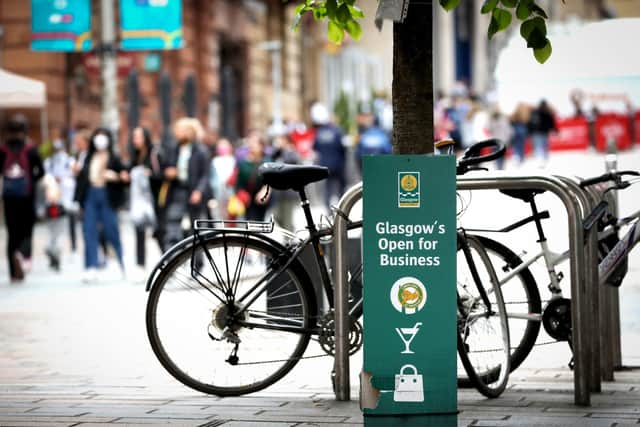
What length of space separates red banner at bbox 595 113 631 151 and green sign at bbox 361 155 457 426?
65.5ft

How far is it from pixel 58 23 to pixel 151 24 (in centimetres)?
187

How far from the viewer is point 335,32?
25.1ft

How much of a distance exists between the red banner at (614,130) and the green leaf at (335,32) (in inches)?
704

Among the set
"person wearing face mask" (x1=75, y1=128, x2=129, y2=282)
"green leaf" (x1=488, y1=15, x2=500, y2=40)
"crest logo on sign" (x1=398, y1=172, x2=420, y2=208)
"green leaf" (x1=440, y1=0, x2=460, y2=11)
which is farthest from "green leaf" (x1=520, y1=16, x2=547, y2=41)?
"person wearing face mask" (x1=75, y1=128, x2=129, y2=282)

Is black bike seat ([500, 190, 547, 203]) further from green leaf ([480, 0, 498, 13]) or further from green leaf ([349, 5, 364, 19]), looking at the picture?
green leaf ([349, 5, 364, 19])

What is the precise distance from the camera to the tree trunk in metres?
6.51

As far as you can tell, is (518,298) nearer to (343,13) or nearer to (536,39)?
(536,39)

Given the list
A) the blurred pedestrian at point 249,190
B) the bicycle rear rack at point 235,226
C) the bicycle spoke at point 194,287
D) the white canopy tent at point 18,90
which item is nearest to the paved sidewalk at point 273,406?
the bicycle spoke at point 194,287

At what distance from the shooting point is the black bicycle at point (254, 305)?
687 cm

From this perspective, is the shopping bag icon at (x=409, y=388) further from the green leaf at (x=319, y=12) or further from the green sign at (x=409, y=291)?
the green leaf at (x=319, y=12)

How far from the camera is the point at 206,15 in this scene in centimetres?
3900

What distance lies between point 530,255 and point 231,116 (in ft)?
94.4

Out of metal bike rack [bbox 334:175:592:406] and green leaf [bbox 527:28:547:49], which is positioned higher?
green leaf [bbox 527:28:547:49]

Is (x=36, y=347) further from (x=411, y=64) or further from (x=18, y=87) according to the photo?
(x=18, y=87)
